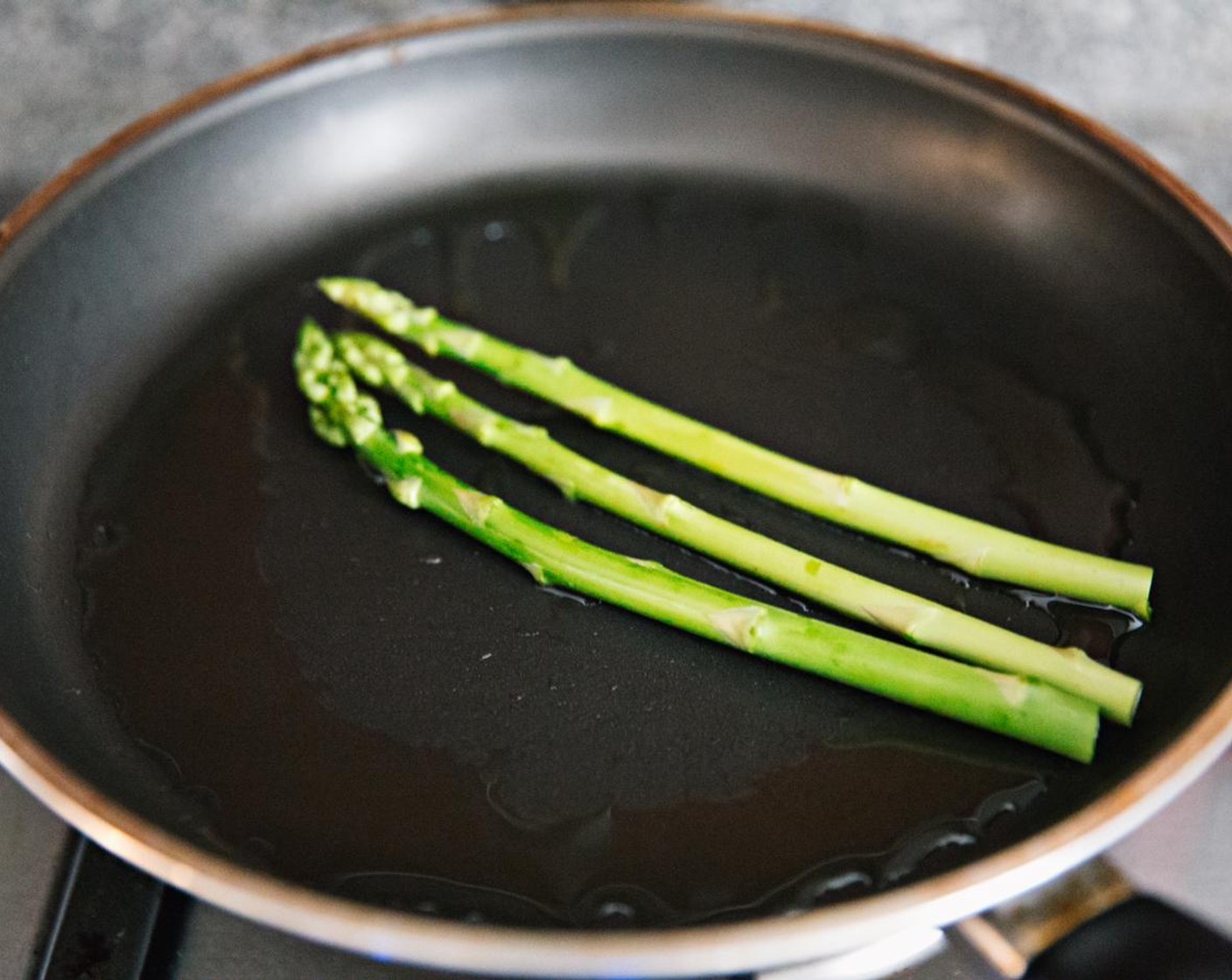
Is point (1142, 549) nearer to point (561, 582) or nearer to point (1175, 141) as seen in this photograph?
point (561, 582)

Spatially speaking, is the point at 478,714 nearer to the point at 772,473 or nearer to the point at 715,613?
the point at 715,613

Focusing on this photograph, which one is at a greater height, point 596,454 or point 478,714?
point 596,454

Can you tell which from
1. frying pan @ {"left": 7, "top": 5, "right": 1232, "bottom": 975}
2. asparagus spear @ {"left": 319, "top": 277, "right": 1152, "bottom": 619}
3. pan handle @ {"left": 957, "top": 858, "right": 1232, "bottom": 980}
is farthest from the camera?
asparagus spear @ {"left": 319, "top": 277, "right": 1152, "bottom": 619}

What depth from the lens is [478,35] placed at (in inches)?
73.9

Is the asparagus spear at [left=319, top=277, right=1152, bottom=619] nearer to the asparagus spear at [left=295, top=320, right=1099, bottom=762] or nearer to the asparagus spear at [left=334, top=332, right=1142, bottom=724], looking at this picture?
the asparagus spear at [left=334, top=332, right=1142, bottom=724]

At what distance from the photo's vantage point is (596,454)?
1.58 m


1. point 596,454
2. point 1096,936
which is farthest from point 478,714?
point 1096,936

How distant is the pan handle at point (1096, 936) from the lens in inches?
40.5

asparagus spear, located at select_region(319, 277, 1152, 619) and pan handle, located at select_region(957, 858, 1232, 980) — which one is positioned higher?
asparagus spear, located at select_region(319, 277, 1152, 619)

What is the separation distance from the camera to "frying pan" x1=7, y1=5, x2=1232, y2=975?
119 cm

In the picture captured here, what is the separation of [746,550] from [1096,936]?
20.9 inches

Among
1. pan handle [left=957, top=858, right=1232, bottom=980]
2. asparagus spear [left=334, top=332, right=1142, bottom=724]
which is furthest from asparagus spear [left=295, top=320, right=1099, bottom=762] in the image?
pan handle [left=957, top=858, right=1232, bottom=980]

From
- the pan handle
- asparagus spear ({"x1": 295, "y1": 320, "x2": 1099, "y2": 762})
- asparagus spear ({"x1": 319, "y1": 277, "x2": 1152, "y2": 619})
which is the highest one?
asparagus spear ({"x1": 319, "y1": 277, "x2": 1152, "y2": 619})

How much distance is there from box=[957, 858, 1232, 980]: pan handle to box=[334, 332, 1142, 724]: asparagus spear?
0.19 meters
